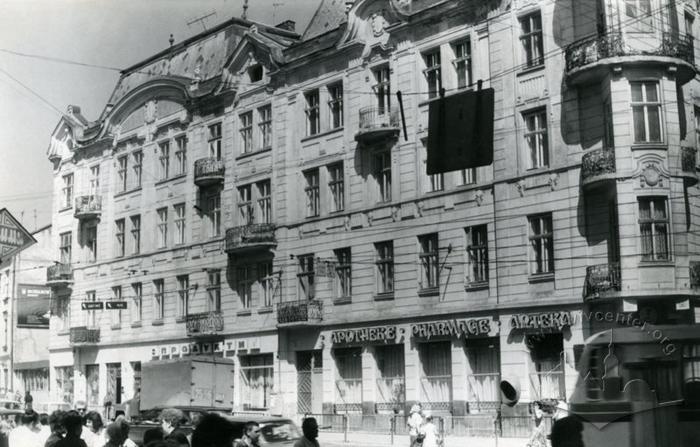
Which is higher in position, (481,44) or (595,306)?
(481,44)

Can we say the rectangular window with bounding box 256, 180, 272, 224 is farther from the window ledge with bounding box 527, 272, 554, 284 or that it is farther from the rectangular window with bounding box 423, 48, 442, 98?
the window ledge with bounding box 527, 272, 554, 284

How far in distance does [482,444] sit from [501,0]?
53.3 ft

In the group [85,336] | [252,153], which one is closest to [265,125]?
[252,153]

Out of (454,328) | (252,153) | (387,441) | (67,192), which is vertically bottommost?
(387,441)

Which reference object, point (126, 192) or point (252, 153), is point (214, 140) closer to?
point (252, 153)

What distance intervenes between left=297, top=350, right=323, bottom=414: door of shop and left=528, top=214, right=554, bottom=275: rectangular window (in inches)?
475

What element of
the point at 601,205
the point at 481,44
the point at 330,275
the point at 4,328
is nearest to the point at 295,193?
the point at 330,275

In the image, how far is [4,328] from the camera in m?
70.8

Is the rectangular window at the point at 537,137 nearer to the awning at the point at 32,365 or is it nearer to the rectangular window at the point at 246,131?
the rectangular window at the point at 246,131

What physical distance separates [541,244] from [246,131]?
19220 mm

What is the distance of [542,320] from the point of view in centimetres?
3262

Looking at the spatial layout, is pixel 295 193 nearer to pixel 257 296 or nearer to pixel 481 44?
pixel 257 296

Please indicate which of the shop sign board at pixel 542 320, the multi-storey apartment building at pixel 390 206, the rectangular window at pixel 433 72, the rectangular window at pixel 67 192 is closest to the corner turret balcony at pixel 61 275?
the multi-storey apartment building at pixel 390 206

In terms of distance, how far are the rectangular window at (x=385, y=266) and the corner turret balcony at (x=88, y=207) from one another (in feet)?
80.4
